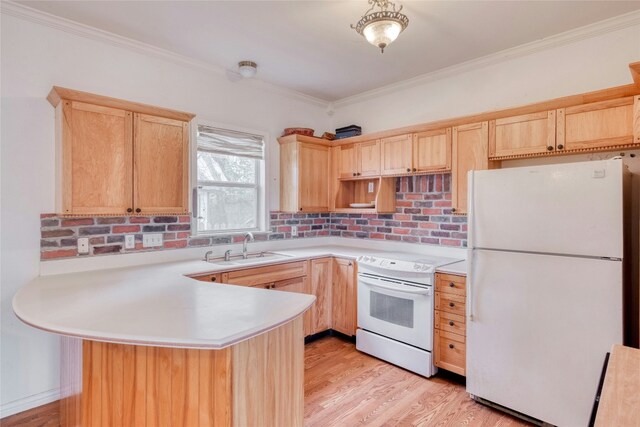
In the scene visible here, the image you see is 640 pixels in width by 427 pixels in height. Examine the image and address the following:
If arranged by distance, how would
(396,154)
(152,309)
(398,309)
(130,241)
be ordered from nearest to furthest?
1. (152,309)
2. (130,241)
3. (398,309)
4. (396,154)

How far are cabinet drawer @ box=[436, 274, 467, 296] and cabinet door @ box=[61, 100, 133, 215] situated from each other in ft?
8.03

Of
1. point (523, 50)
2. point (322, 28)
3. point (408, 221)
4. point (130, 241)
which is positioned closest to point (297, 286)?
point (408, 221)

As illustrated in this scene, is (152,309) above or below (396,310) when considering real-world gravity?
above

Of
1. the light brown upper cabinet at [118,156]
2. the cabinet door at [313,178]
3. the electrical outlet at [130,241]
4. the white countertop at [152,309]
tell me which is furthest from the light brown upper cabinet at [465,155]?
the electrical outlet at [130,241]

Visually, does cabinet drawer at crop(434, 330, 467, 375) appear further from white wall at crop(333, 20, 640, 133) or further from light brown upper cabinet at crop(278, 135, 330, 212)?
white wall at crop(333, 20, 640, 133)

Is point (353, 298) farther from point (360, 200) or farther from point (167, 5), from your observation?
point (167, 5)

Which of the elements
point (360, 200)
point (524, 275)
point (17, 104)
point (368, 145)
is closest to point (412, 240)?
point (360, 200)

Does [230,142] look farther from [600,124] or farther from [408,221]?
[600,124]

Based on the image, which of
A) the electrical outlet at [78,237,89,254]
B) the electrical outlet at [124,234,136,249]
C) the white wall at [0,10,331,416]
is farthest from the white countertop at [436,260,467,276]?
the white wall at [0,10,331,416]

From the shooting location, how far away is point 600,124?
2.27m

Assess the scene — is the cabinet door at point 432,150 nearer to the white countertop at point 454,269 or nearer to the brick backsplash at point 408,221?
the brick backsplash at point 408,221

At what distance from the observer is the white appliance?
2.78 m

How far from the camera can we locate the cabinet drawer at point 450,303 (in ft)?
8.65

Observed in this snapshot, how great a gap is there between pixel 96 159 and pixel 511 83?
332 centimetres
